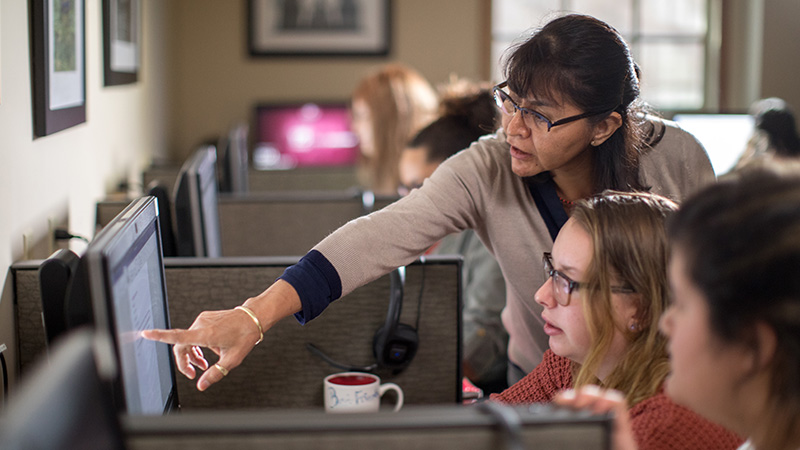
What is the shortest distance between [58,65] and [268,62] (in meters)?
3.32

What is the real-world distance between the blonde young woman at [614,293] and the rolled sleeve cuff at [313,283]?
1.01ft

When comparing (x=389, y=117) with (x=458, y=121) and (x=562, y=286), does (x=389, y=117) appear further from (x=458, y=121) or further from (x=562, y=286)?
(x=562, y=286)

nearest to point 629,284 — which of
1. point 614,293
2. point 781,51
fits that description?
point 614,293

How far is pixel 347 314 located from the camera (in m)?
1.38

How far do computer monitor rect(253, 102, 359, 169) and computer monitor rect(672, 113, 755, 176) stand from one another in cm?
224

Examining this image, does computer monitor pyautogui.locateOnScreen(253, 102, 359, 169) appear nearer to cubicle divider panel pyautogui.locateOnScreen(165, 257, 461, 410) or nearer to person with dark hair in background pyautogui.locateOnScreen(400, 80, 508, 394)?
person with dark hair in background pyautogui.locateOnScreen(400, 80, 508, 394)

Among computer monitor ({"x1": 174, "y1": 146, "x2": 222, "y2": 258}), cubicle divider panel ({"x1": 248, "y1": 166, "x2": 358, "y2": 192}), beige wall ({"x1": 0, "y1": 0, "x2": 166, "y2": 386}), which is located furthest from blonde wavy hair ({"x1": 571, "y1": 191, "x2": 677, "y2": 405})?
cubicle divider panel ({"x1": 248, "y1": 166, "x2": 358, "y2": 192})

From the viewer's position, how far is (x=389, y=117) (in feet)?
9.46

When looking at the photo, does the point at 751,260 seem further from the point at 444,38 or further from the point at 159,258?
the point at 444,38

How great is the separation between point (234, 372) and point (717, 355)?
889 mm

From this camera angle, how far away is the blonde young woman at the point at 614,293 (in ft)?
3.39

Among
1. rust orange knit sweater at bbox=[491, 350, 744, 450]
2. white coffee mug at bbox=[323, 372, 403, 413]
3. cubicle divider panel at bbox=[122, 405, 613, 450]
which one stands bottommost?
white coffee mug at bbox=[323, 372, 403, 413]

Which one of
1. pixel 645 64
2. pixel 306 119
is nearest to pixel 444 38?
pixel 306 119

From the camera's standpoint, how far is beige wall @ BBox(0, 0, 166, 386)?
137 cm
